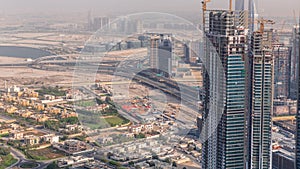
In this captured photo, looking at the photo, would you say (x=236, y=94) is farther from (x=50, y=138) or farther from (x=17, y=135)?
(x=17, y=135)

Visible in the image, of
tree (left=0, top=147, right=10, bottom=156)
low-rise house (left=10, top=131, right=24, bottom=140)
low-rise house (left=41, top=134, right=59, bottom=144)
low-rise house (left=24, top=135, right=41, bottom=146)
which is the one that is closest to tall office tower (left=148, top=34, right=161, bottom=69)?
low-rise house (left=41, top=134, right=59, bottom=144)

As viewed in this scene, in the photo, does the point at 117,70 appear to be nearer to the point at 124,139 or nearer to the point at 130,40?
the point at 130,40

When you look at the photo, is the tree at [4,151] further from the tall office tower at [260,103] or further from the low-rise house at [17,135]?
the tall office tower at [260,103]

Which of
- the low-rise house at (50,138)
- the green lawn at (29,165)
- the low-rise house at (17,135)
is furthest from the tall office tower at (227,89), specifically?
the low-rise house at (17,135)

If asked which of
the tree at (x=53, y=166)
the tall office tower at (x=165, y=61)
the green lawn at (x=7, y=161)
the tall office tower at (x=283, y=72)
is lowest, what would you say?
the green lawn at (x=7, y=161)

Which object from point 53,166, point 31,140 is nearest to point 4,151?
point 31,140

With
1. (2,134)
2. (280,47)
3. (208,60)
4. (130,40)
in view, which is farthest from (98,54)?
(208,60)
